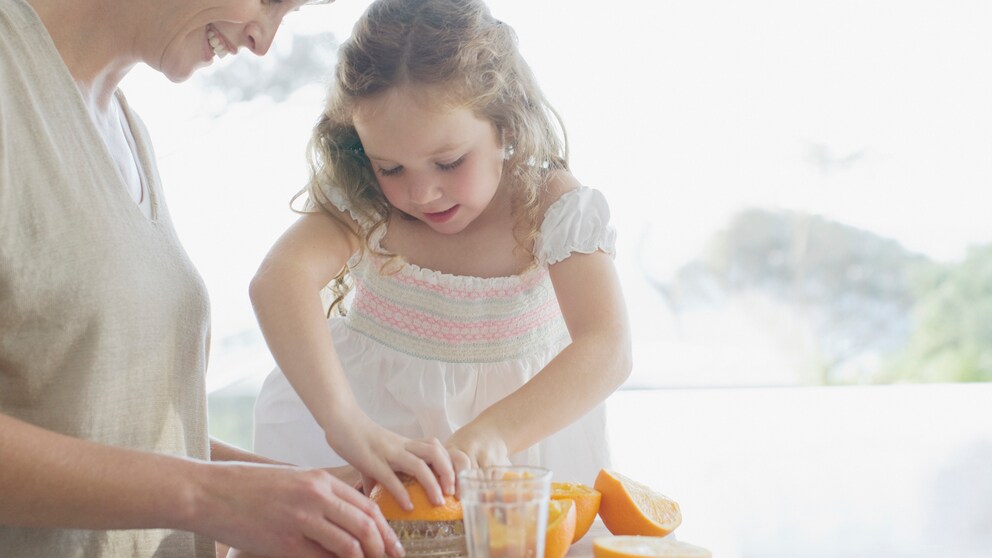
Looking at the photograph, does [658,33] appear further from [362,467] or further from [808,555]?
[362,467]

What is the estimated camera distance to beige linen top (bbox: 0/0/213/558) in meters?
1.09

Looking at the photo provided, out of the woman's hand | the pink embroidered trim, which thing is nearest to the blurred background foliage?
the pink embroidered trim

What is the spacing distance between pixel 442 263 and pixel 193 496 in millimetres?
713

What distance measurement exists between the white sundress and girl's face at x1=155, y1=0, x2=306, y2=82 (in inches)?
11.7

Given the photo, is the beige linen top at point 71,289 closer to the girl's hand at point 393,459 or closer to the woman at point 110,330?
the woman at point 110,330

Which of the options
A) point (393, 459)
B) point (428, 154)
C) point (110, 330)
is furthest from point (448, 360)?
point (110, 330)

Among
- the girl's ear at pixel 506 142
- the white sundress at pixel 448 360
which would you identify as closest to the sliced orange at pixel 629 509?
the white sundress at pixel 448 360

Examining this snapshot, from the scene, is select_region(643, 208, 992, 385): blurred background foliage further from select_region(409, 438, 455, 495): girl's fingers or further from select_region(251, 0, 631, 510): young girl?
select_region(409, 438, 455, 495): girl's fingers

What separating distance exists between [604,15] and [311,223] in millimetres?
3233

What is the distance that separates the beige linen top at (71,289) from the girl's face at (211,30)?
7.3 inches

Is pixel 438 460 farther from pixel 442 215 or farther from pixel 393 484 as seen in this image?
pixel 442 215

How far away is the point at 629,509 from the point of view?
3.53 feet

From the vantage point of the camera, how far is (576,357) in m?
1.31

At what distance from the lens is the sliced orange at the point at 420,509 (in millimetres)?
1019
